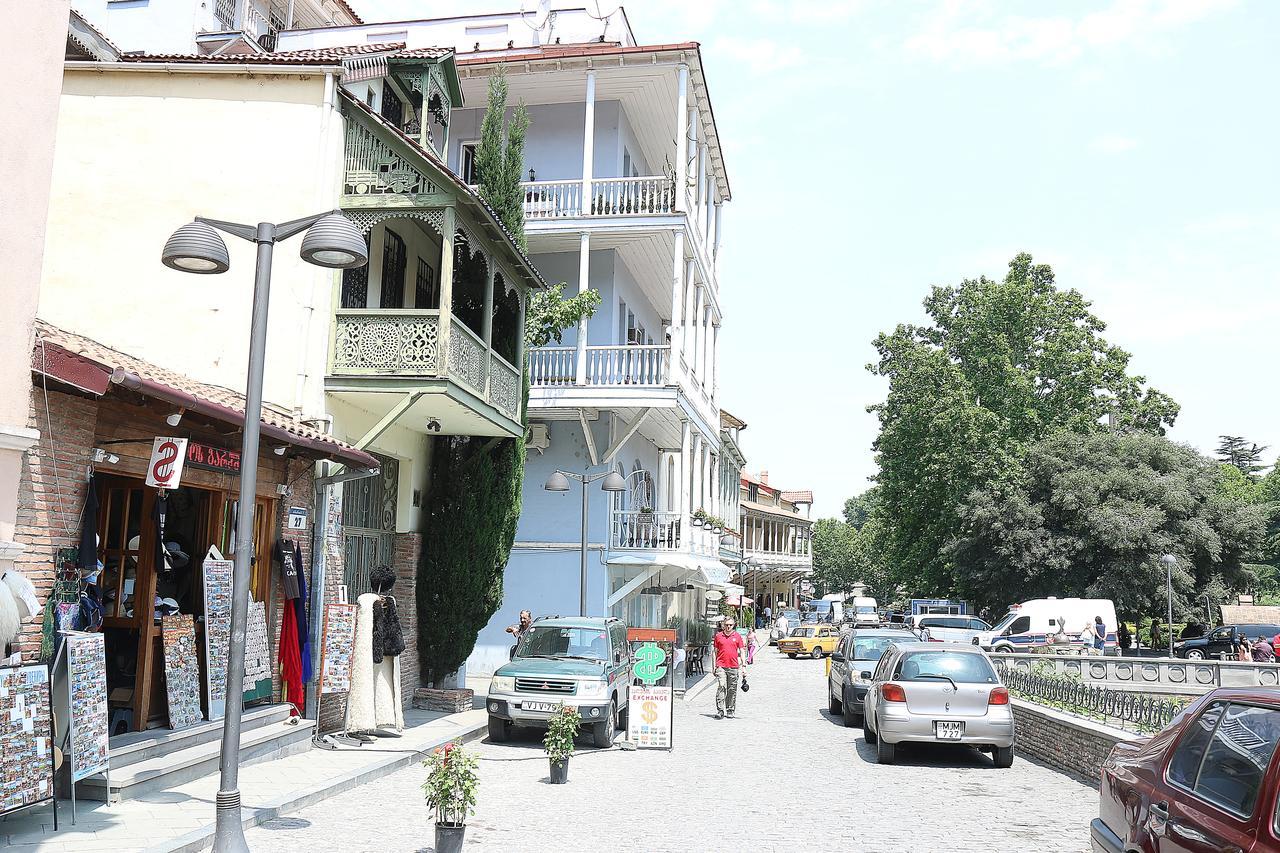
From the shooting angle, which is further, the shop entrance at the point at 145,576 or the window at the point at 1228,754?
the shop entrance at the point at 145,576

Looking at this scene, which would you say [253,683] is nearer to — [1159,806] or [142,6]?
[1159,806]

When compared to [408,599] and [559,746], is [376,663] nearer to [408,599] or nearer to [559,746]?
[559,746]

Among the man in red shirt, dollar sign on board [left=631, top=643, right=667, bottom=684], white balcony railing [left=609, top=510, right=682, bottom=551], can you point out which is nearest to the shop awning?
dollar sign on board [left=631, top=643, right=667, bottom=684]

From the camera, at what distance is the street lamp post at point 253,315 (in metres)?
7.68

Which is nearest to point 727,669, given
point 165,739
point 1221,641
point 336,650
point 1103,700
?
point 1103,700

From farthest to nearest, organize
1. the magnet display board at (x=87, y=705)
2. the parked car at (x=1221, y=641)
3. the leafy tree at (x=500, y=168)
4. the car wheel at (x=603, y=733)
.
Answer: the parked car at (x=1221, y=641) → the leafy tree at (x=500, y=168) → the car wheel at (x=603, y=733) → the magnet display board at (x=87, y=705)

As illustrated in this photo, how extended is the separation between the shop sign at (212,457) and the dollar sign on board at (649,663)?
6.39 meters

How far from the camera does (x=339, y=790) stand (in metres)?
10.4

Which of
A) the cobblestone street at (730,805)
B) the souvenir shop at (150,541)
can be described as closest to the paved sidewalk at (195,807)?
the cobblestone street at (730,805)

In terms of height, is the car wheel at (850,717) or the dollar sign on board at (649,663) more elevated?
the dollar sign on board at (649,663)

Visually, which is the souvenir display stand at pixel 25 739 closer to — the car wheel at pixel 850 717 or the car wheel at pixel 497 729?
the car wheel at pixel 497 729

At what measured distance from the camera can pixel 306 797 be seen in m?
9.62

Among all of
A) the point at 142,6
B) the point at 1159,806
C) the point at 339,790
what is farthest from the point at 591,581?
the point at 1159,806

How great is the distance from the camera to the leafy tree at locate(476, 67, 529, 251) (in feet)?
57.4
